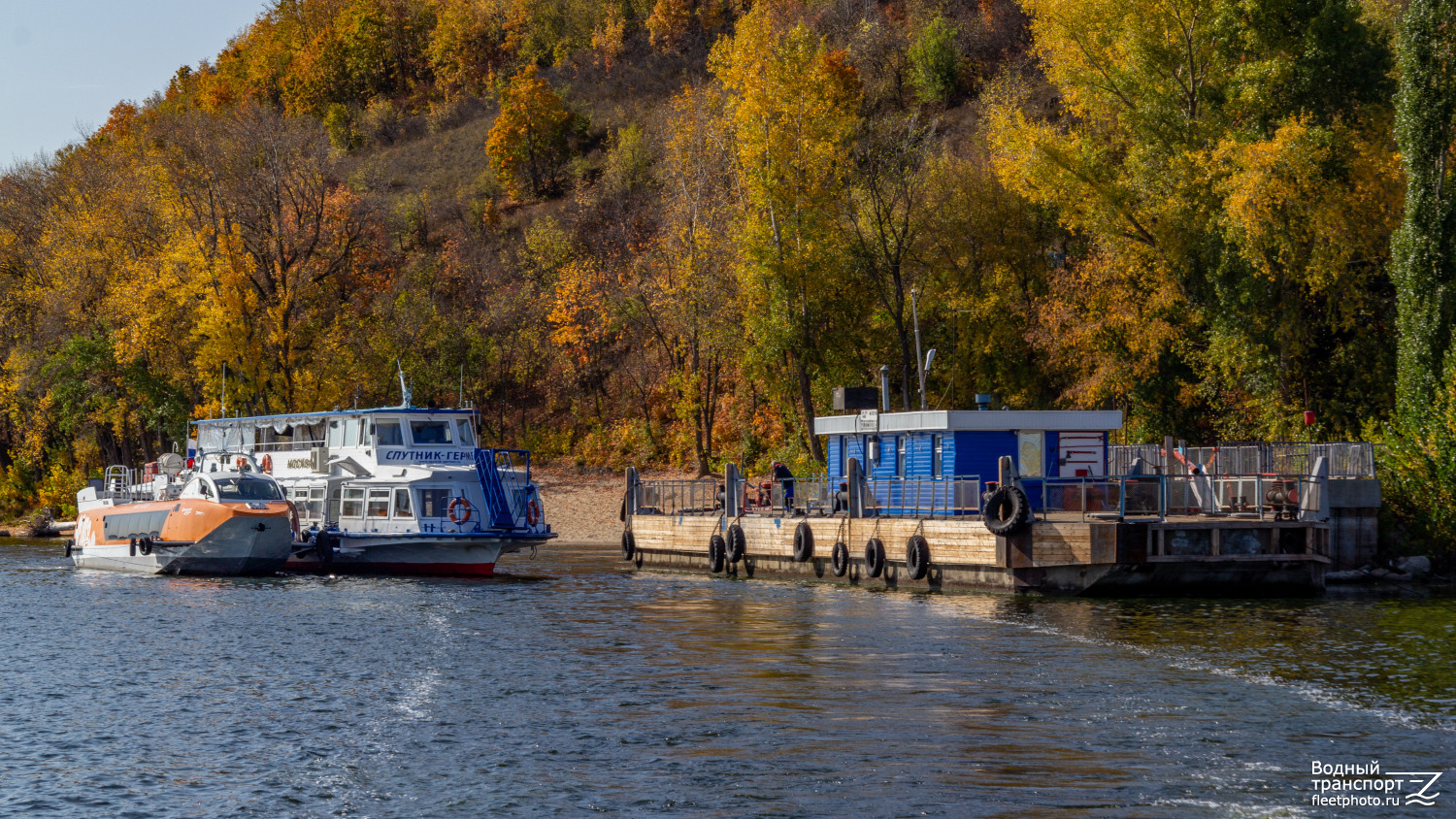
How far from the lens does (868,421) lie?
40.3m

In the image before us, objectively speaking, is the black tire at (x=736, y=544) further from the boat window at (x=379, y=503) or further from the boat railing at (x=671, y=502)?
the boat window at (x=379, y=503)

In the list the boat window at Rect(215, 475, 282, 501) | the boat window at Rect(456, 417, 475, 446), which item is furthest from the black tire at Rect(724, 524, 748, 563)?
the boat window at Rect(215, 475, 282, 501)

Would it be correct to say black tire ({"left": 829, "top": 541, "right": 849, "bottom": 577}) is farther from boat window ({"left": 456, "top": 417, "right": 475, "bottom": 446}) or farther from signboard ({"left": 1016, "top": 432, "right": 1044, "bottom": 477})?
boat window ({"left": 456, "top": 417, "right": 475, "bottom": 446})

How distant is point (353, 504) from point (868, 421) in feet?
57.1

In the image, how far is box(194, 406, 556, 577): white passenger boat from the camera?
4169 centimetres

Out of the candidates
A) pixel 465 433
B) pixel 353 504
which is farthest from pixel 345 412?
pixel 465 433

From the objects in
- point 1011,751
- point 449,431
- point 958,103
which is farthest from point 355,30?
point 1011,751

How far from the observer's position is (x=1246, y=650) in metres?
24.0

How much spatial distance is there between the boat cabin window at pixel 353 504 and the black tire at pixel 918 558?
63.3ft

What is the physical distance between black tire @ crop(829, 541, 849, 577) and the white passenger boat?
9542 millimetres

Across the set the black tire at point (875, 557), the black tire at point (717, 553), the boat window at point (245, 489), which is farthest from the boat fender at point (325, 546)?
the black tire at point (875, 557)

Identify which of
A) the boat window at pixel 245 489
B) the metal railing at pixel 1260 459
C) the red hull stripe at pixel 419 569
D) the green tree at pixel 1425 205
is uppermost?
the green tree at pixel 1425 205

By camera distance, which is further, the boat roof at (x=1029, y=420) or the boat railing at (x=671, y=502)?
the boat railing at (x=671, y=502)

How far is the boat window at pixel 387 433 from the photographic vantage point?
44.1 metres
